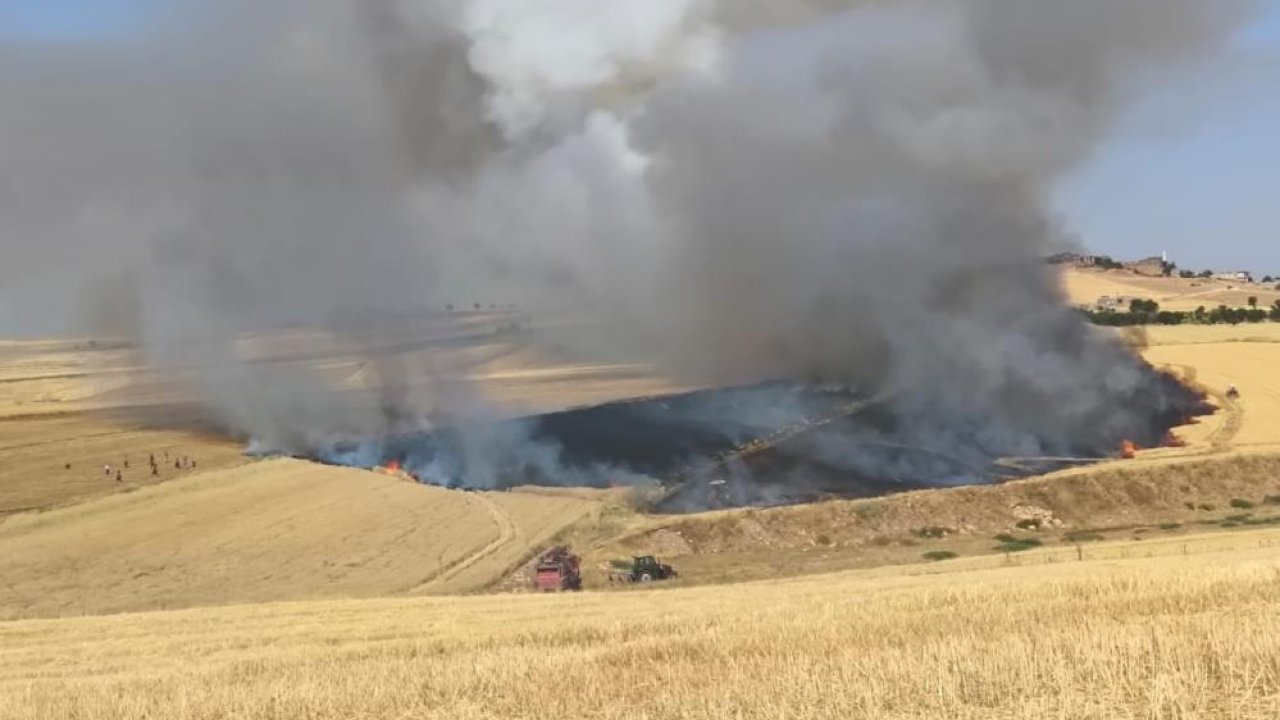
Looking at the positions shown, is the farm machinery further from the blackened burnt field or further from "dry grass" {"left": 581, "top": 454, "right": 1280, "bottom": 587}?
the blackened burnt field

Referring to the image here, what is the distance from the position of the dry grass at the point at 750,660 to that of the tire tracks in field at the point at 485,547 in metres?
17.0

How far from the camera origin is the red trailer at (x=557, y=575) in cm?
4066

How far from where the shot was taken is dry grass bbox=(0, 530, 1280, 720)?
9.90m

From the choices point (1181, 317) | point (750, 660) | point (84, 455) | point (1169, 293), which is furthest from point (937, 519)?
point (1169, 293)

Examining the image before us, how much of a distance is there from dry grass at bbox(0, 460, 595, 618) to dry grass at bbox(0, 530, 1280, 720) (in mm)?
15488

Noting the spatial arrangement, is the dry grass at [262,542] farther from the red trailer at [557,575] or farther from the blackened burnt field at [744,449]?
the blackened burnt field at [744,449]

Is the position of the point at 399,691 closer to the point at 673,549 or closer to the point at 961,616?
the point at 961,616

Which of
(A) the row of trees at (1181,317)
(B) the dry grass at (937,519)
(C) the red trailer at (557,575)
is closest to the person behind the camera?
(C) the red trailer at (557,575)

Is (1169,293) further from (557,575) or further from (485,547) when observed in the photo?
(557,575)

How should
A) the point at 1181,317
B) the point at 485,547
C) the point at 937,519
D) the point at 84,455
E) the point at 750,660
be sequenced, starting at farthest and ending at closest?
the point at 1181,317 → the point at 84,455 → the point at 937,519 → the point at 485,547 → the point at 750,660

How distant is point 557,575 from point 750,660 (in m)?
28.0

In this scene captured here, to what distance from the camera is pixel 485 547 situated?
49.2 meters

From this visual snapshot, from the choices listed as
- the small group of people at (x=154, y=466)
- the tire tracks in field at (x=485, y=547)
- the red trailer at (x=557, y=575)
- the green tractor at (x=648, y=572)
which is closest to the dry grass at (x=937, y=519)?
the green tractor at (x=648, y=572)

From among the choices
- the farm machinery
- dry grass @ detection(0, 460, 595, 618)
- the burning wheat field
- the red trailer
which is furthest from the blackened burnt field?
the red trailer
